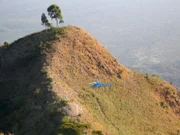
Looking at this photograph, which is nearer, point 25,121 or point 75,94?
point 25,121

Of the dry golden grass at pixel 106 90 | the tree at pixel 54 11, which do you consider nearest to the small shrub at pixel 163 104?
the dry golden grass at pixel 106 90

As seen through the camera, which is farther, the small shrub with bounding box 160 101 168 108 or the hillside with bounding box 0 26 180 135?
the small shrub with bounding box 160 101 168 108

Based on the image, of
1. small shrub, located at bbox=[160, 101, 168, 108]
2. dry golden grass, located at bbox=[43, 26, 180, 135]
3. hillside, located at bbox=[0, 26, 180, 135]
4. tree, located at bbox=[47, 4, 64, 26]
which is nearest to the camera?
hillside, located at bbox=[0, 26, 180, 135]

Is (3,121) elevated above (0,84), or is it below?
below

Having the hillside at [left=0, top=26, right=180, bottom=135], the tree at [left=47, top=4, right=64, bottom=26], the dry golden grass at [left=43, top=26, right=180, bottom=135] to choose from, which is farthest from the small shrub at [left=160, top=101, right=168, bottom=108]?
the tree at [left=47, top=4, right=64, bottom=26]

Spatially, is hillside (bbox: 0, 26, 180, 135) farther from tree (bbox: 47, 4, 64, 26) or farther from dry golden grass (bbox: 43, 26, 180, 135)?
tree (bbox: 47, 4, 64, 26)

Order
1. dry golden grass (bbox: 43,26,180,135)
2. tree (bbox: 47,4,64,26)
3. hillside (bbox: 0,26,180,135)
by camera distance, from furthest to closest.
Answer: tree (bbox: 47,4,64,26) → dry golden grass (bbox: 43,26,180,135) → hillside (bbox: 0,26,180,135)

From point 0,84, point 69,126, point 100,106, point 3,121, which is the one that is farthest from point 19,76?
point 69,126

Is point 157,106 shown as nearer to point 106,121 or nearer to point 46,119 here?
point 106,121
